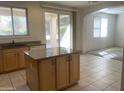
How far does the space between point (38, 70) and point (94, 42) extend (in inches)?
229

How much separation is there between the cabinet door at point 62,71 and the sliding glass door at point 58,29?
2.99 m

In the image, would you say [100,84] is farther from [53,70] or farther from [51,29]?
[51,29]

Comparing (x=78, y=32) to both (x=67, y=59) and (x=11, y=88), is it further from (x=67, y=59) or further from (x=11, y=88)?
(x=11, y=88)

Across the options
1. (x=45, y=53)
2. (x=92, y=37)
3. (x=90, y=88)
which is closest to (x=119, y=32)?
(x=92, y=37)

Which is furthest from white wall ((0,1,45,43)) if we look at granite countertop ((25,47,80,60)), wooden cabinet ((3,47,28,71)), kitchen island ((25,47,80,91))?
kitchen island ((25,47,80,91))

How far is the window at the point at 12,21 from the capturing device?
4.13 meters

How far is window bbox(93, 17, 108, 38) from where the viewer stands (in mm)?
7301

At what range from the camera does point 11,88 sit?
270 centimetres

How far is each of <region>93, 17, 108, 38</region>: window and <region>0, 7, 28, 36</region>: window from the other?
4597mm

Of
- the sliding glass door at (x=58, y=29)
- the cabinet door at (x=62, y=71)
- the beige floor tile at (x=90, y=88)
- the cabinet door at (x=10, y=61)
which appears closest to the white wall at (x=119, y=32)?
the sliding glass door at (x=58, y=29)

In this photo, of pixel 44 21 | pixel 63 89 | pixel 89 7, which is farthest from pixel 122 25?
pixel 63 89

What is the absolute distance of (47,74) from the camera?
2244 millimetres

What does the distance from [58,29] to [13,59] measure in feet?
9.03

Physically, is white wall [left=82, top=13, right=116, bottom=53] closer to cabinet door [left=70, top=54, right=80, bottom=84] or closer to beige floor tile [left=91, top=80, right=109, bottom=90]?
beige floor tile [left=91, top=80, right=109, bottom=90]
